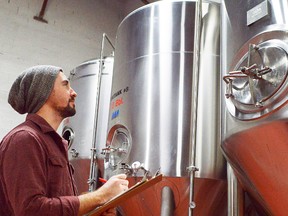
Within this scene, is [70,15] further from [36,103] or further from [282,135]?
[282,135]

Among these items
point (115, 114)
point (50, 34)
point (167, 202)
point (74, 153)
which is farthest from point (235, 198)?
point (50, 34)

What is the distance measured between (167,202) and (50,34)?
2.80m

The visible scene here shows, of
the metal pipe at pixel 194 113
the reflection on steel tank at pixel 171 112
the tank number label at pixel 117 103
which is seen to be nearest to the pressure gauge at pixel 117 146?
the reflection on steel tank at pixel 171 112

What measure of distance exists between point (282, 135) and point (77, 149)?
1.81 m

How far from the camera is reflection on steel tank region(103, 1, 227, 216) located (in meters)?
1.74

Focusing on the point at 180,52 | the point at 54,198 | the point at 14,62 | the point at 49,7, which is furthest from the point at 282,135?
the point at 49,7

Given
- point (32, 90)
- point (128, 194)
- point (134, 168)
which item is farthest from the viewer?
point (134, 168)

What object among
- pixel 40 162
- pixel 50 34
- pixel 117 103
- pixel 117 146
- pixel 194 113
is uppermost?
pixel 50 34

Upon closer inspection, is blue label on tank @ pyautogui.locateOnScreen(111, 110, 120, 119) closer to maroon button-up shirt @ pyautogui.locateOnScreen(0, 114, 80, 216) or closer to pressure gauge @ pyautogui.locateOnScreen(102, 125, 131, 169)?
pressure gauge @ pyautogui.locateOnScreen(102, 125, 131, 169)

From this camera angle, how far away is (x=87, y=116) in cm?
280

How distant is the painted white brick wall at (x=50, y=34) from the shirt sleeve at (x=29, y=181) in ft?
7.96

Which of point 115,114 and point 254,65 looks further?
point 115,114

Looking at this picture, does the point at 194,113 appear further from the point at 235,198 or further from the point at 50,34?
the point at 50,34

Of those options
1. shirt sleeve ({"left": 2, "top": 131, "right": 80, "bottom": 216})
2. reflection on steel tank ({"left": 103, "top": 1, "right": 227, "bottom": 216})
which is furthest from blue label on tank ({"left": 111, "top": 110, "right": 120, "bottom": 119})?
shirt sleeve ({"left": 2, "top": 131, "right": 80, "bottom": 216})
